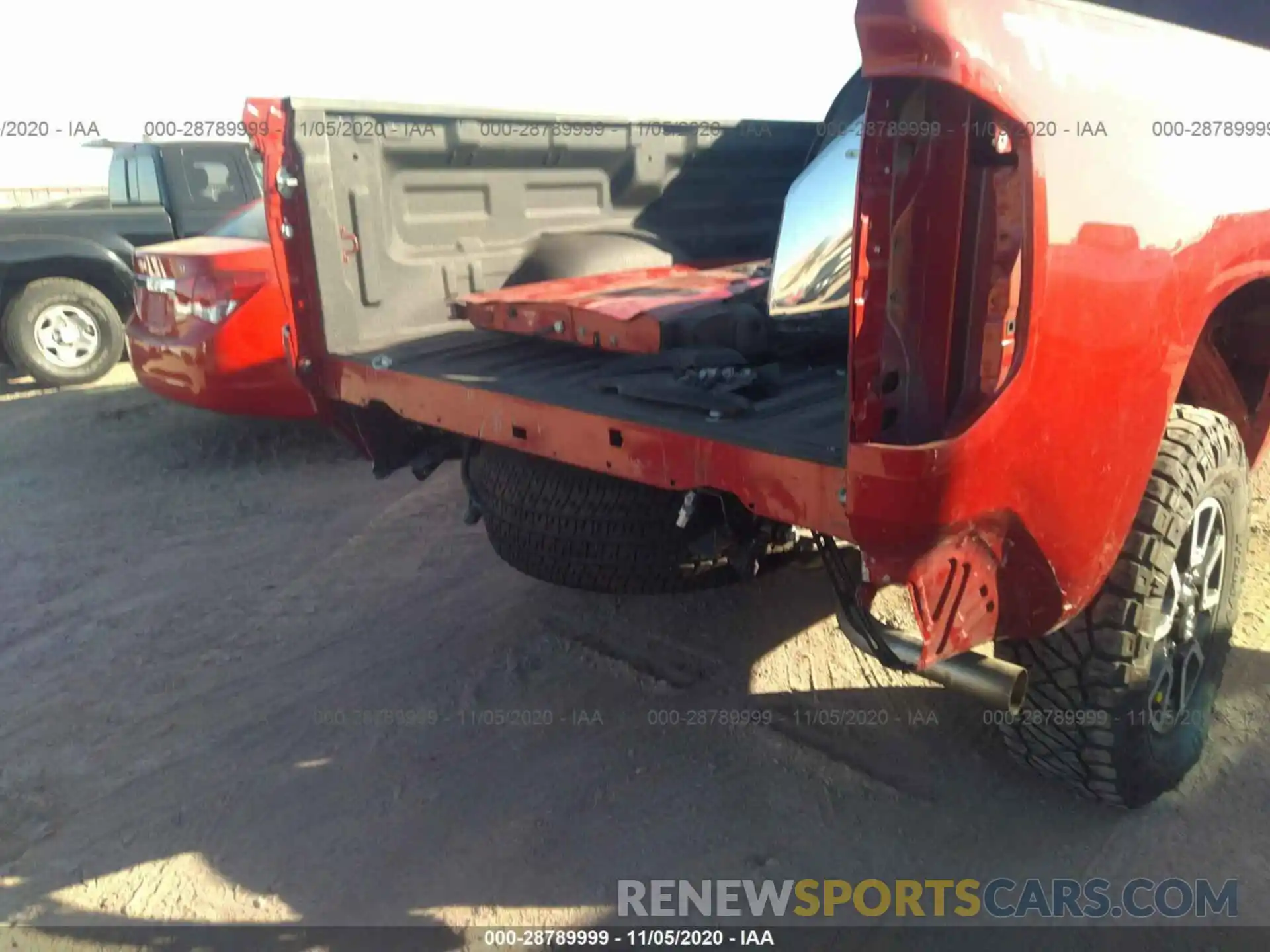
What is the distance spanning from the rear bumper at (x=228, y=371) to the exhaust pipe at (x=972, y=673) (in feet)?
12.7

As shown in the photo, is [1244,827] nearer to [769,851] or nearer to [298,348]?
[769,851]

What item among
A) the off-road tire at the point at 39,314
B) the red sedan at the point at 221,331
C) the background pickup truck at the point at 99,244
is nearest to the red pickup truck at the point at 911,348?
the red sedan at the point at 221,331

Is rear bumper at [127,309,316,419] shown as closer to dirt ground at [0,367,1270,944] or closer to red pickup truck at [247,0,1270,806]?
dirt ground at [0,367,1270,944]

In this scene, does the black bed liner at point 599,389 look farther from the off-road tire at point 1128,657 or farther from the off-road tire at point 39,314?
the off-road tire at point 39,314

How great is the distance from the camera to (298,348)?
3.12 m

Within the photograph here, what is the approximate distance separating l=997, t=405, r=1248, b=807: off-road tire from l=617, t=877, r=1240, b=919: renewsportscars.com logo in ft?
0.84

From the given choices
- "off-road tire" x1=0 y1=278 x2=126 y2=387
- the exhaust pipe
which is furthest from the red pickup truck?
"off-road tire" x1=0 y1=278 x2=126 y2=387

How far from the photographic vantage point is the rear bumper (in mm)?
5250

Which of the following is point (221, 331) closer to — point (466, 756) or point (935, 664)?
point (466, 756)

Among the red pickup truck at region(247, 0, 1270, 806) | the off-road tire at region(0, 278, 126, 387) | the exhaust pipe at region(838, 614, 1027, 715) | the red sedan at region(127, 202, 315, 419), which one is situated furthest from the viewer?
the off-road tire at region(0, 278, 126, 387)

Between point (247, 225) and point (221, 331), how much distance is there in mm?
1024

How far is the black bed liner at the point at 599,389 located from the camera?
2217 mm

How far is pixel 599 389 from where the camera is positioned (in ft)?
8.83

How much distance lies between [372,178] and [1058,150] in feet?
6.99
